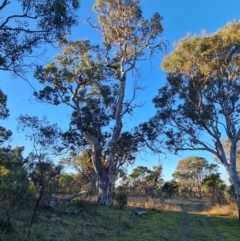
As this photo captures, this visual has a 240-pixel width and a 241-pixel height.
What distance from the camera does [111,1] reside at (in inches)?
693

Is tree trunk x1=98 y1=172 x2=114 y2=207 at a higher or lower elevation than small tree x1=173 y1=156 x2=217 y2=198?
lower

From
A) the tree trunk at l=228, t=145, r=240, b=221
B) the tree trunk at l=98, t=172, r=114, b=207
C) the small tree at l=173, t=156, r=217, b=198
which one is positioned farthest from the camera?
the small tree at l=173, t=156, r=217, b=198

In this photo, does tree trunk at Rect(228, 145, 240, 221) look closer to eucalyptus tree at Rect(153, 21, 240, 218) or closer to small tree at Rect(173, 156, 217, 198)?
eucalyptus tree at Rect(153, 21, 240, 218)

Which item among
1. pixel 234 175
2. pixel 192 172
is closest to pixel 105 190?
pixel 234 175

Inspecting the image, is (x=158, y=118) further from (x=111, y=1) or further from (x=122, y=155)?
(x=111, y=1)

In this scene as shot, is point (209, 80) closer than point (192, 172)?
Yes

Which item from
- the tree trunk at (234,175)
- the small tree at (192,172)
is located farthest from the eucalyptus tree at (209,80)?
the small tree at (192,172)

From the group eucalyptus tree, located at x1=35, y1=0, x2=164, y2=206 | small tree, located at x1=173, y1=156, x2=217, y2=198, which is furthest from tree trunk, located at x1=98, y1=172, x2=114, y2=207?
small tree, located at x1=173, y1=156, x2=217, y2=198

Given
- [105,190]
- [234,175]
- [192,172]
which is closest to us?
[234,175]

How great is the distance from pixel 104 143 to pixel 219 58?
871 cm

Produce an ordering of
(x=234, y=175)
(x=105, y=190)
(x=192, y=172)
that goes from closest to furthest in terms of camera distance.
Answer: (x=234, y=175), (x=105, y=190), (x=192, y=172)

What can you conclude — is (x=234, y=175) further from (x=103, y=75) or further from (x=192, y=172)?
(x=192, y=172)

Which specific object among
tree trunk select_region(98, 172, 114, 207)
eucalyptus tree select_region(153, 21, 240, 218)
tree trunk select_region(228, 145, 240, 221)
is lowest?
tree trunk select_region(98, 172, 114, 207)

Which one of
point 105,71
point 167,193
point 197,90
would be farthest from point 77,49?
point 167,193
